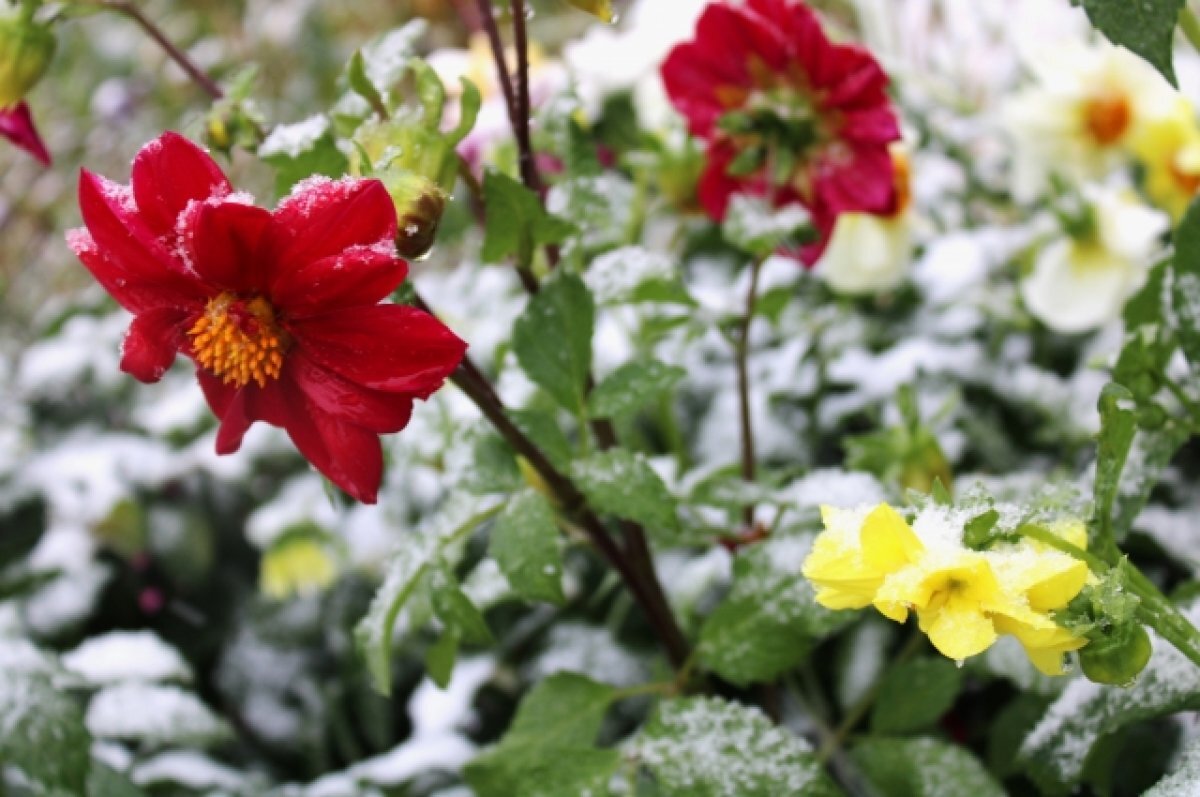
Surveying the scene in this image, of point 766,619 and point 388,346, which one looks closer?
point 388,346

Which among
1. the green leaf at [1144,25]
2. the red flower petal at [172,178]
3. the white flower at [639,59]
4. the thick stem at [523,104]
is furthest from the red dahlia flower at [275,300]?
the white flower at [639,59]

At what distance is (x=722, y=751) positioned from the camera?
392 mm

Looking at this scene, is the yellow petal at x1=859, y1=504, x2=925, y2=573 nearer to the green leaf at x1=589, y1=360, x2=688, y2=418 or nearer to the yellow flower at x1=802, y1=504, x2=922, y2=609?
the yellow flower at x1=802, y1=504, x2=922, y2=609

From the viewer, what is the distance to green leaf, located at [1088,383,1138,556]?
305 mm

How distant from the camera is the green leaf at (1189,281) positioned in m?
0.39

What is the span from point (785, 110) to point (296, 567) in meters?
0.42

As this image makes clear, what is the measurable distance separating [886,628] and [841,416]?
14cm

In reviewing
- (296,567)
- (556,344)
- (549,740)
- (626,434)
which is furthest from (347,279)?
(296,567)

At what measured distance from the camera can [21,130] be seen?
1.45ft

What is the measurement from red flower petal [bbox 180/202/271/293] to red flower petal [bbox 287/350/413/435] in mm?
28

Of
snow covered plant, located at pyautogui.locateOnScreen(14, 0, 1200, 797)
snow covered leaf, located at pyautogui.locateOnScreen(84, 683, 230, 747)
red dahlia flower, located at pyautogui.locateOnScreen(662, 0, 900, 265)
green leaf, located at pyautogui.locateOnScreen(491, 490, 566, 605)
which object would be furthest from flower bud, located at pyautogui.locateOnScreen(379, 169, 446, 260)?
snow covered leaf, located at pyautogui.locateOnScreen(84, 683, 230, 747)

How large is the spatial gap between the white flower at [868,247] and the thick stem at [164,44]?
1.19ft

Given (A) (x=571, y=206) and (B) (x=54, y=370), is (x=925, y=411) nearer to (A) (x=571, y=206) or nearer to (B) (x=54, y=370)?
(A) (x=571, y=206)

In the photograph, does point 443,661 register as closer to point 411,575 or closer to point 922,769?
point 411,575
